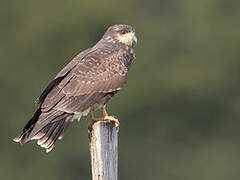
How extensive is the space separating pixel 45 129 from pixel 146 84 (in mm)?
16754

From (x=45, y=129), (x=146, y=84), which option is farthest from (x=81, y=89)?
(x=146, y=84)

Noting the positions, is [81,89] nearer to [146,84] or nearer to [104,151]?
[104,151]

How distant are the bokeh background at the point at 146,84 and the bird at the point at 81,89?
478 inches

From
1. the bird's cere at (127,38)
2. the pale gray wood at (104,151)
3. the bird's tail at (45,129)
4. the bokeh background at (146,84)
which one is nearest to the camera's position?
the pale gray wood at (104,151)

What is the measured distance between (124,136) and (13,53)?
15.7ft

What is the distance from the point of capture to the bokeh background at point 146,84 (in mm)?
22422

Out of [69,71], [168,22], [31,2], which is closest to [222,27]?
[168,22]

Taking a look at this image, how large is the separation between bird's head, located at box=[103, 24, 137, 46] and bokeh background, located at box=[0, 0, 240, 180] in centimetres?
1176

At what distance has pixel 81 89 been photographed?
838 cm

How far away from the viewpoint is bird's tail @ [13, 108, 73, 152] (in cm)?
775

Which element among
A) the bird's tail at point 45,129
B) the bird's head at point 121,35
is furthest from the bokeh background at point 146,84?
the bird's tail at point 45,129

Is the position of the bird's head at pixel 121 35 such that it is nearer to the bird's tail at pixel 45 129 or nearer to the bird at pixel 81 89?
the bird at pixel 81 89

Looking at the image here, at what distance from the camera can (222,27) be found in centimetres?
2802

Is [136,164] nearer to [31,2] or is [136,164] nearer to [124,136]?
[124,136]
